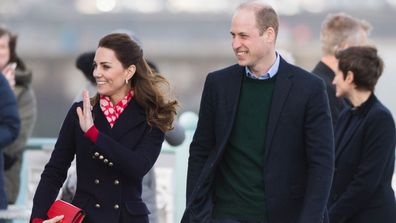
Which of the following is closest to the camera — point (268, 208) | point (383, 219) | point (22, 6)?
point (268, 208)

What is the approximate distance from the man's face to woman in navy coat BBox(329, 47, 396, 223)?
4.17ft

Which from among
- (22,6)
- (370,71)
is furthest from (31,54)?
(370,71)

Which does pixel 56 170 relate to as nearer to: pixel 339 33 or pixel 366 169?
pixel 366 169

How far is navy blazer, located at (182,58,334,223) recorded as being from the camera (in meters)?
4.80

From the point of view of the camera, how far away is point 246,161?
484cm

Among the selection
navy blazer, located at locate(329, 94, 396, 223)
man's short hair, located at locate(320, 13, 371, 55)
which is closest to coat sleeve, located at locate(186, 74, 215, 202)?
navy blazer, located at locate(329, 94, 396, 223)

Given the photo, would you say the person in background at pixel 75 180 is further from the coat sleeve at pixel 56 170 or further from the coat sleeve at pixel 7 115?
the coat sleeve at pixel 56 170

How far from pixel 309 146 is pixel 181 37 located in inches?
1337

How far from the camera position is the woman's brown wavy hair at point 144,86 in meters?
5.02

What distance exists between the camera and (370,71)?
6160mm

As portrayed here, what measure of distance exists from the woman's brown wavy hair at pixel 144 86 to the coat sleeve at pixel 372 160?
4.02ft

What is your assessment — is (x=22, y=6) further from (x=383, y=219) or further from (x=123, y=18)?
(x=383, y=219)

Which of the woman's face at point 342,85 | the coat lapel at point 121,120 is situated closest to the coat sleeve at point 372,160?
the woman's face at point 342,85

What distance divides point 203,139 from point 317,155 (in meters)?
0.50
